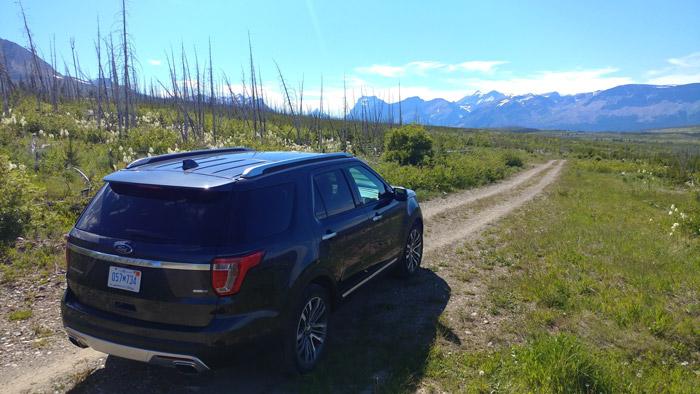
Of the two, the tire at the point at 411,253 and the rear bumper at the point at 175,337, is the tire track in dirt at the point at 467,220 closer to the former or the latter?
the tire at the point at 411,253

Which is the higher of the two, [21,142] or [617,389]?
[21,142]

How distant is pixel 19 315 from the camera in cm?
529

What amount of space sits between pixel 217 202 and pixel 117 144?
17.7 m

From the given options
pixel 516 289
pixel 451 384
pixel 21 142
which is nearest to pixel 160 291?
pixel 451 384

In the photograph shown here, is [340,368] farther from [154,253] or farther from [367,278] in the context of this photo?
[154,253]

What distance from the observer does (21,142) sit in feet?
52.6

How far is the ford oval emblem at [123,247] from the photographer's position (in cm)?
330

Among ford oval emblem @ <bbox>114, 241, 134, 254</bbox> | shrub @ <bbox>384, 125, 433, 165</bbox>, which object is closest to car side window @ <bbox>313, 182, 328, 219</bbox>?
ford oval emblem @ <bbox>114, 241, 134, 254</bbox>

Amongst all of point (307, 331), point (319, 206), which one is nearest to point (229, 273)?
point (307, 331)

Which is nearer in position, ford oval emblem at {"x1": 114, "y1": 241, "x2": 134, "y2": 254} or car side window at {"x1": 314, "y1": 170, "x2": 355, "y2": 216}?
ford oval emblem at {"x1": 114, "y1": 241, "x2": 134, "y2": 254}

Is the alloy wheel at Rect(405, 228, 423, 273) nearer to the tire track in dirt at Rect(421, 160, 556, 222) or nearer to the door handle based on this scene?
the door handle

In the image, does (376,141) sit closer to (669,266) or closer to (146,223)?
(669,266)

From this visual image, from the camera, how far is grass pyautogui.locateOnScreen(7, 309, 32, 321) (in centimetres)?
524

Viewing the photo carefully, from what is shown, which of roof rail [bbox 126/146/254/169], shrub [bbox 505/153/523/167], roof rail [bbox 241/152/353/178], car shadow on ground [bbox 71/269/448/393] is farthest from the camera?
shrub [bbox 505/153/523/167]
